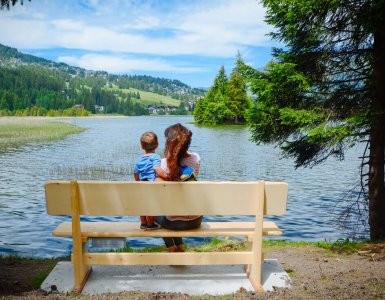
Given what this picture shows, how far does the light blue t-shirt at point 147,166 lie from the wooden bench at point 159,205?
0.68 m

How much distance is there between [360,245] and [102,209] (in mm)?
→ 4576

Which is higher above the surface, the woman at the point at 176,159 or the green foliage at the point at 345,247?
the woman at the point at 176,159

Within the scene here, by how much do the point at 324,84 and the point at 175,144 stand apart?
5285 mm

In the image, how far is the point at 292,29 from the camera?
884 cm

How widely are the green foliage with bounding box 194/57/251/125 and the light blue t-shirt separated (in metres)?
72.3

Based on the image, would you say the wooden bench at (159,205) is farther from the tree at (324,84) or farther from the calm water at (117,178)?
the calm water at (117,178)

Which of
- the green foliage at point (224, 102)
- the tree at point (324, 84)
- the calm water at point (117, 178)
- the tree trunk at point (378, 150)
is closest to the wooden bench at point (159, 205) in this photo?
the tree at point (324, 84)

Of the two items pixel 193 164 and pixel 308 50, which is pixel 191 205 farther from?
pixel 308 50

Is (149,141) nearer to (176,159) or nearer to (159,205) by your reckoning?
(176,159)

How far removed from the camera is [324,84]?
9203mm

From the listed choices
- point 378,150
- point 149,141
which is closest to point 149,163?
point 149,141

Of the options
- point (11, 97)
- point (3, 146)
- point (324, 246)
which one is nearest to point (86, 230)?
point (324, 246)

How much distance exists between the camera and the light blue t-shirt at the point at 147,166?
205 inches

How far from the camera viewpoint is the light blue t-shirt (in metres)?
5.21
